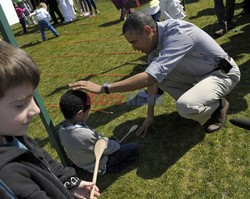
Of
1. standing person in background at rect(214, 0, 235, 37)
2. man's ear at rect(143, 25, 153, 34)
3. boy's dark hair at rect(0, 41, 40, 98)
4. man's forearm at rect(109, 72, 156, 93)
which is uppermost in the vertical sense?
boy's dark hair at rect(0, 41, 40, 98)

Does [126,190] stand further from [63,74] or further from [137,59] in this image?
[63,74]

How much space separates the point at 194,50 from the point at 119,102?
5.17ft

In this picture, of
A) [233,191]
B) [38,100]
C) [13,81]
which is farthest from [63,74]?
[13,81]

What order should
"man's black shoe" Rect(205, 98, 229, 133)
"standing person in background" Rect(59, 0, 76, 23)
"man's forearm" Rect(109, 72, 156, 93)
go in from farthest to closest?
1. "standing person in background" Rect(59, 0, 76, 23)
2. "man's black shoe" Rect(205, 98, 229, 133)
3. "man's forearm" Rect(109, 72, 156, 93)

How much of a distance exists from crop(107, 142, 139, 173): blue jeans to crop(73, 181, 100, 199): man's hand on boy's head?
2.71ft

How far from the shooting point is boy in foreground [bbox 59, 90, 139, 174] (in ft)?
8.01

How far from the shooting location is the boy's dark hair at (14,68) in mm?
1065

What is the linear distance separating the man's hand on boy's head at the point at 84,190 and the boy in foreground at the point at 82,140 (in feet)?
2.10

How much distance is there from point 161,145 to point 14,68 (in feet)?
7.06

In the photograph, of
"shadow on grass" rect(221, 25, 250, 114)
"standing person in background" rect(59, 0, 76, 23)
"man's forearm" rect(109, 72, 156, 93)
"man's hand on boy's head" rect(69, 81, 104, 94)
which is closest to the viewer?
"man's hand on boy's head" rect(69, 81, 104, 94)

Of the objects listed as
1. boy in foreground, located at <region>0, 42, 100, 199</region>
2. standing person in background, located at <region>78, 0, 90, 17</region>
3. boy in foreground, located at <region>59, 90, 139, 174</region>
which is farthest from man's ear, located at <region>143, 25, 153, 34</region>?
standing person in background, located at <region>78, 0, 90, 17</region>

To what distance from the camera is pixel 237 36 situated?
5156mm

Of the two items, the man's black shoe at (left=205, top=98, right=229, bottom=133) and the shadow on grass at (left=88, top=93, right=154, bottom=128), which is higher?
the man's black shoe at (left=205, top=98, right=229, bottom=133)

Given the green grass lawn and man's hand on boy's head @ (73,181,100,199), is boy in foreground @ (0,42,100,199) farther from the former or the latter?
the green grass lawn
